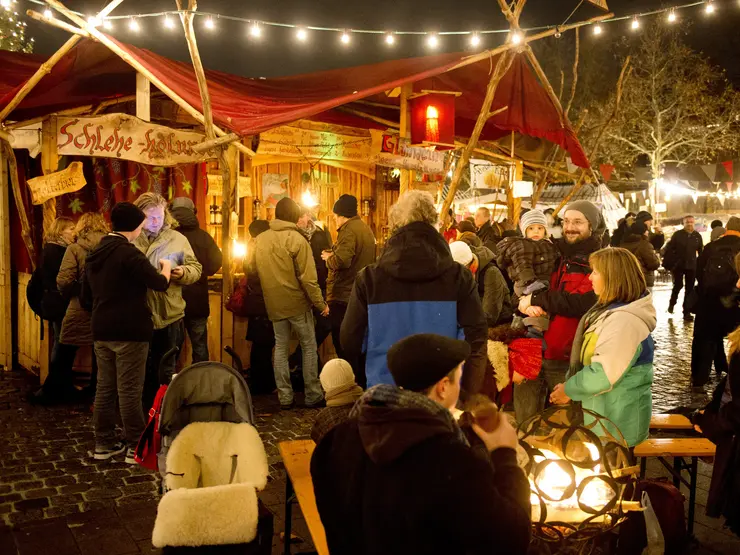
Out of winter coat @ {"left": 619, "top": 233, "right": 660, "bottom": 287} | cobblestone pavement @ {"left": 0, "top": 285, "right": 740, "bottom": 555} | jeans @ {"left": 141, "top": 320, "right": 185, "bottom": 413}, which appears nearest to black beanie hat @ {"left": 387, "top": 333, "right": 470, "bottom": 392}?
cobblestone pavement @ {"left": 0, "top": 285, "right": 740, "bottom": 555}

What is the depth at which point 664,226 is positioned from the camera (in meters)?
31.6

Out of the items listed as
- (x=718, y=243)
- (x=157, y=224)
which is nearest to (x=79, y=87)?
(x=157, y=224)

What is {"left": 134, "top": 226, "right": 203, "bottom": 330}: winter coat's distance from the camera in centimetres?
606

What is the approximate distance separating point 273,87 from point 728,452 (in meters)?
7.12

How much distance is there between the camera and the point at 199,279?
279 inches

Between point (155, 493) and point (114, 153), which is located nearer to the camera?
point (155, 493)

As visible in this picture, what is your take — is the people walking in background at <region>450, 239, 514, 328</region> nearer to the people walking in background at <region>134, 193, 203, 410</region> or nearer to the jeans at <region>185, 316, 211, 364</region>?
the people walking in background at <region>134, 193, 203, 410</region>

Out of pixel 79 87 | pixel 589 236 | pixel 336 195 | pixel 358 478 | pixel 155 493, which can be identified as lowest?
pixel 155 493

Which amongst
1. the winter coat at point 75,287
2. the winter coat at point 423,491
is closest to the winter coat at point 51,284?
the winter coat at point 75,287

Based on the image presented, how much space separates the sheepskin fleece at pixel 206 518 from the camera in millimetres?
3207

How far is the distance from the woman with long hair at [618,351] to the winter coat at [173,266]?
143 inches

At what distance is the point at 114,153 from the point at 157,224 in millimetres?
1976

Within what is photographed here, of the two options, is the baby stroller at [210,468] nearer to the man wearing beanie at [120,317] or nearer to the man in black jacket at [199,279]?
the man wearing beanie at [120,317]

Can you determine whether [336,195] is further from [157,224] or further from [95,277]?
[95,277]
